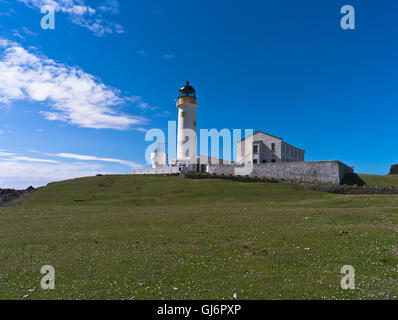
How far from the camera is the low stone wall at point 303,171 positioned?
58312mm

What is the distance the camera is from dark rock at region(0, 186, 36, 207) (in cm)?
4792

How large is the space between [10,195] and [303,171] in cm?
6952

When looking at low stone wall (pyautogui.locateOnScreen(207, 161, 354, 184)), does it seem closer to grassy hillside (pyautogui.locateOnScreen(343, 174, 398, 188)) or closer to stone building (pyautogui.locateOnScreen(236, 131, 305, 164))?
grassy hillside (pyautogui.locateOnScreen(343, 174, 398, 188))

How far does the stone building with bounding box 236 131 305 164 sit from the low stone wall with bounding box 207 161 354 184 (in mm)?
8880

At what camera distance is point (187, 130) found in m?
77.2

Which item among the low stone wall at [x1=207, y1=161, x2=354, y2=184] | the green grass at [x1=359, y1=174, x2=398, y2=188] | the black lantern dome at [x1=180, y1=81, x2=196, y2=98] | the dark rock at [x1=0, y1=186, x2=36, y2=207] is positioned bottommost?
the dark rock at [x1=0, y1=186, x2=36, y2=207]

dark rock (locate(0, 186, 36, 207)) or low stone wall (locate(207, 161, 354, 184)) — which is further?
low stone wall (locate(207, 161, 354, 184))

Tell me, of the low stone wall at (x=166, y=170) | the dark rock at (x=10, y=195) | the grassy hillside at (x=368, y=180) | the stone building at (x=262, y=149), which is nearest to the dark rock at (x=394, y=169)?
the grassy hillside at (x=368, y=180)

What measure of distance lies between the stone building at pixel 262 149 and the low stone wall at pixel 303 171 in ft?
29.1

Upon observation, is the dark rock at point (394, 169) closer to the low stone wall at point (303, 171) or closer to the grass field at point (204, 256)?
the low stone wall at point (303, 171)

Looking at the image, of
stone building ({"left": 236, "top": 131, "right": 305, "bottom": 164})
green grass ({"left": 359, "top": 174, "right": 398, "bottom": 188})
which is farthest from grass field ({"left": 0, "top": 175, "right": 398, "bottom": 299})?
stone building ({"left": 236, "top": 131, "right": 305, "bottom": 164})
